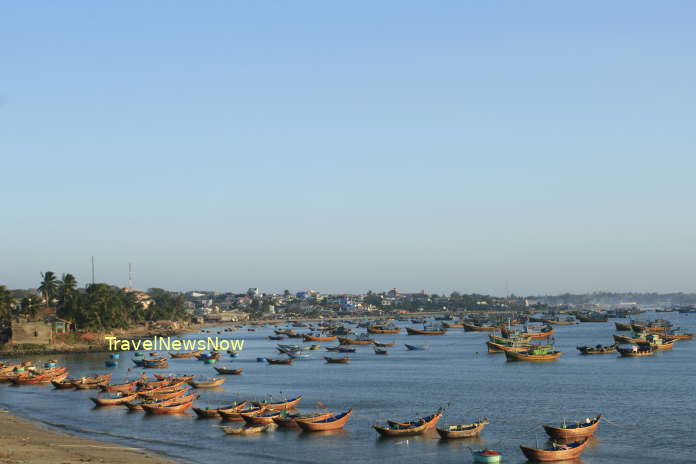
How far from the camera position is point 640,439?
58312 millimetres

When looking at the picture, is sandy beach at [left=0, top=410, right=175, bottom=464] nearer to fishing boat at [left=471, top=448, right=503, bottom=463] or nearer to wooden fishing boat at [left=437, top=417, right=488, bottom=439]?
fishing boat at [left=471, top=448, right=503, bottom=463]

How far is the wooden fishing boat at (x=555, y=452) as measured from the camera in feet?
165

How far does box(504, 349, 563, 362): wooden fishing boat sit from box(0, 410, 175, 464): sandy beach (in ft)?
259

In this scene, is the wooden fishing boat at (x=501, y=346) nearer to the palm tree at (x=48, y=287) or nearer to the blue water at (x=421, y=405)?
the blue water at (x=421, y=405)

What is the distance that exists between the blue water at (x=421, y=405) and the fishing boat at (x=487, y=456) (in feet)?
4.23

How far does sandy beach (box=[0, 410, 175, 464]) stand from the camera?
46.8 metres

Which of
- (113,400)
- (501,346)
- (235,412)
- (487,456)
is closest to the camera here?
(487,456)

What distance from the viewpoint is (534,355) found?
402 feet

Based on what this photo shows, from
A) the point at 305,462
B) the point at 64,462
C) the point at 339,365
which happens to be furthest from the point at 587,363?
the point at 64,462

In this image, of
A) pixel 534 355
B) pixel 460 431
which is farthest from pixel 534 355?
pixel 460 431

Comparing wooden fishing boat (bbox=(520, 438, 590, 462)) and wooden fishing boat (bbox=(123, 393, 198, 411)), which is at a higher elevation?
wooden fishing boat (bbox=(123, 393, 198, 411))

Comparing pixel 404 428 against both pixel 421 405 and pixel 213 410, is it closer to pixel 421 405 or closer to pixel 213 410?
pixel 421 405

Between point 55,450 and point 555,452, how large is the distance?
31543mm

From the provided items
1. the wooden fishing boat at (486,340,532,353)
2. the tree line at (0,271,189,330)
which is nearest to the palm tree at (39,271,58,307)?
the tree line at (0,271,189,330)
